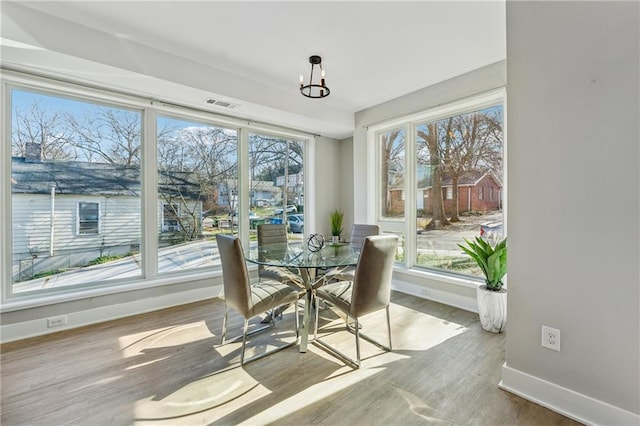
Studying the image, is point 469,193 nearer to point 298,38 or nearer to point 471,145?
point 471,145

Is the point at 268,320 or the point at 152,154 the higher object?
the point at 152,154

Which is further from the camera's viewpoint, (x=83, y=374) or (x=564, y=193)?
(x=83, y=374)

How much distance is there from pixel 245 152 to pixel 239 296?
2.64m

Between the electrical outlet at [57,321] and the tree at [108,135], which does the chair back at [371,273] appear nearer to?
the electrical outlet at [57,321]

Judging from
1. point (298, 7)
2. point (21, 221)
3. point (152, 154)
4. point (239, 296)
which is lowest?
point (239, 296)

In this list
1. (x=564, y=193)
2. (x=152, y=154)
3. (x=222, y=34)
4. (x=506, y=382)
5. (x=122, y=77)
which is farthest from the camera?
(x=152, y=154)

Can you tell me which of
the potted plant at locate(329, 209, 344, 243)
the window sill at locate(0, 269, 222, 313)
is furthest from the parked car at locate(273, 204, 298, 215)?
the window sill at locate(0, 269, 222, 313)

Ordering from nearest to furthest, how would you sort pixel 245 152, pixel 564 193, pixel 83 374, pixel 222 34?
pixel 564 193, pixel 83 374, pixel 222 34, pixel 245 152

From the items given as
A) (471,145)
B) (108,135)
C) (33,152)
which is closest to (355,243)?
(471,145)

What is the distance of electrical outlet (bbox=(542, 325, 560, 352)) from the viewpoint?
1.67 metres

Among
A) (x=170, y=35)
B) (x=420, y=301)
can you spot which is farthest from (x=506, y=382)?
(x=170, y=35)

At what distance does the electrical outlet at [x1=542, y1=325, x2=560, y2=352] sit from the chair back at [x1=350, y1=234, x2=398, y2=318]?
1.04 m

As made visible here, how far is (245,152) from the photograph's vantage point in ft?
13.9

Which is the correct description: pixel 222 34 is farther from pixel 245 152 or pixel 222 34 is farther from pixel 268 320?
pixel 268 320
